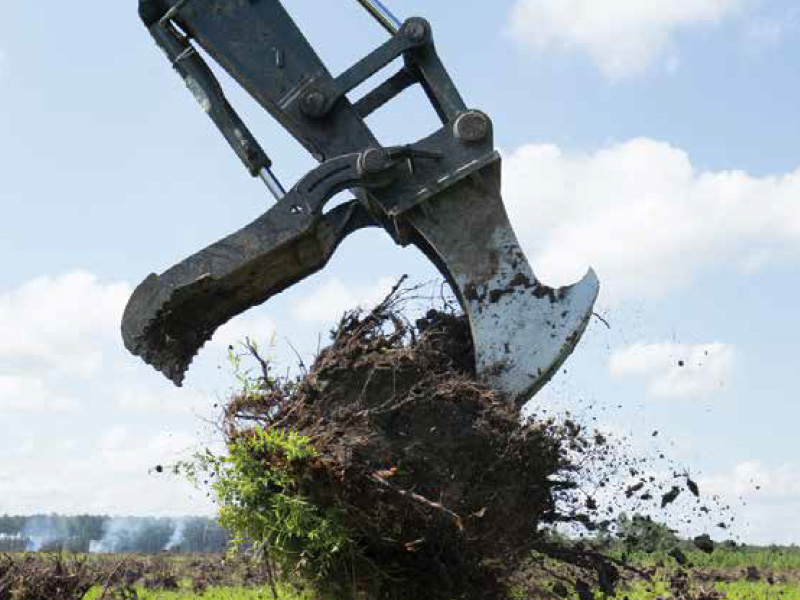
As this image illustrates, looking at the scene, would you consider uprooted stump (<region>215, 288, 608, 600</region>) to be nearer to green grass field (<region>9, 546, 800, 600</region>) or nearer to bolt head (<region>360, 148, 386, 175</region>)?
green grass field (<region>9, 546, 800, 600</region>)

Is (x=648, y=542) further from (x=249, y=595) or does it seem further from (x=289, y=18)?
(x=249, y=595)

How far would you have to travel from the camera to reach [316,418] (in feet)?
17.2

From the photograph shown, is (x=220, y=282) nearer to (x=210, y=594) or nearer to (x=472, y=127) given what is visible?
(x=472, y=127)

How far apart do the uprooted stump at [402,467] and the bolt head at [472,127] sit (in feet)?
3.79

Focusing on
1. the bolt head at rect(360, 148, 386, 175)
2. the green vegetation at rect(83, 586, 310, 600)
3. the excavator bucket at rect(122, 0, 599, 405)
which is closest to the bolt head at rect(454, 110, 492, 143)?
the excavator bucket at rect(122, 0, 599, 405)

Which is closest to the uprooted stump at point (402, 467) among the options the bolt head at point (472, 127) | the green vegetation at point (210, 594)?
the bolt head at point (472, 127)

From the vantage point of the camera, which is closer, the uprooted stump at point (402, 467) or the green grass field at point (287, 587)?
the uprooted stump at point (402, 467)

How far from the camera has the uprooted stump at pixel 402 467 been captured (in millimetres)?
5035

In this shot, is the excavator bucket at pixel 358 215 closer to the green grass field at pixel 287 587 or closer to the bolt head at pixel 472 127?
the bolt head at pixel 472 127

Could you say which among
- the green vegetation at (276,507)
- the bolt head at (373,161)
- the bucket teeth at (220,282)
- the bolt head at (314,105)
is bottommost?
the green vegetation at (276,507)

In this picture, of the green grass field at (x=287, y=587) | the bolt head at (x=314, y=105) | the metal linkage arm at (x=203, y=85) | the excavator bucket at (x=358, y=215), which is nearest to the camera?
the green grass field at (x=287, y=587)

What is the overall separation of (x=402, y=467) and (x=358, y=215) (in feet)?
5.52

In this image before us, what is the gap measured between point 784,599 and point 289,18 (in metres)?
7.45

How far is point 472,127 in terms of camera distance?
19.8ft
